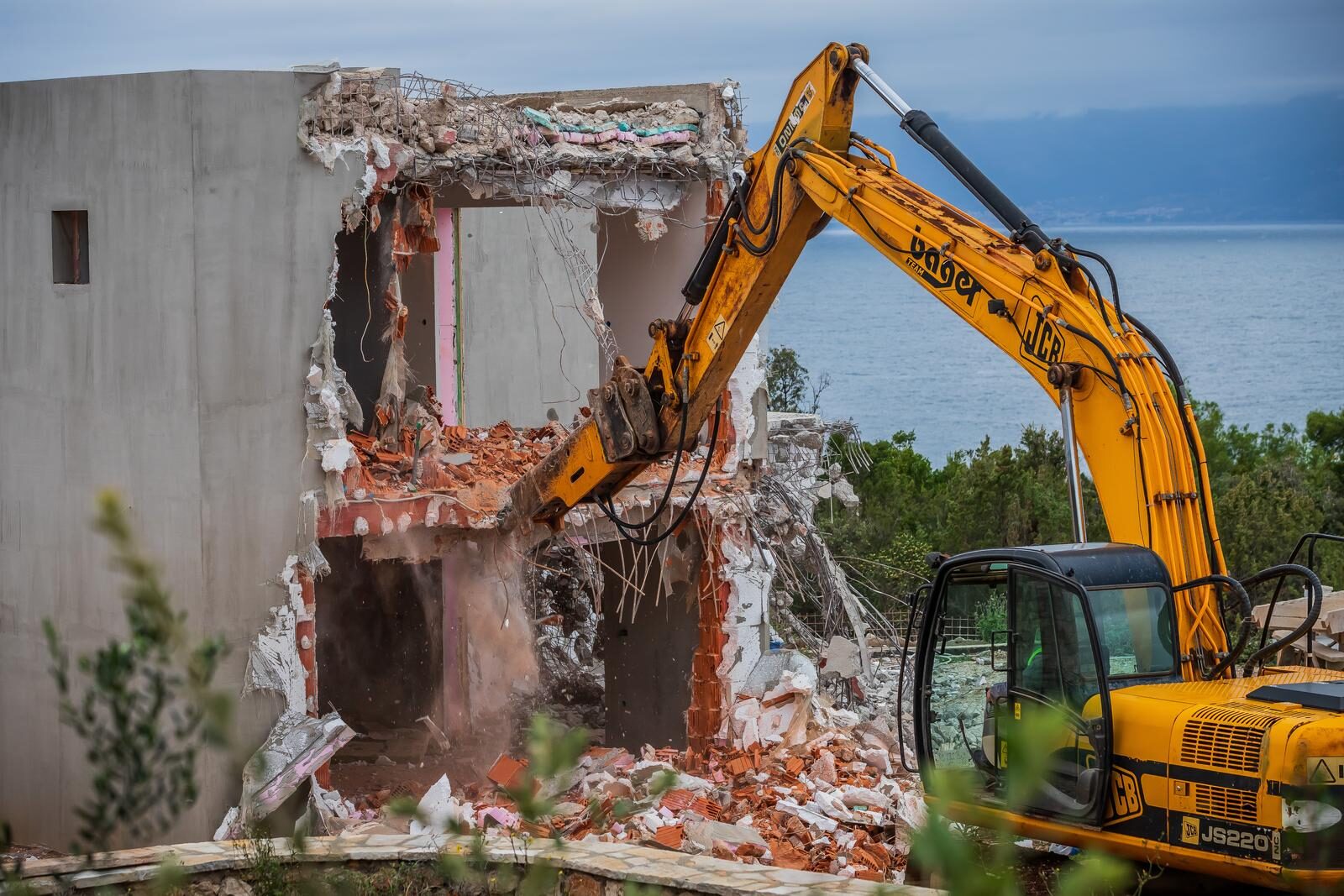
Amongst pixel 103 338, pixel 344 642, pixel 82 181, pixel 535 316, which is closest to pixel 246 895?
pixel 103 338

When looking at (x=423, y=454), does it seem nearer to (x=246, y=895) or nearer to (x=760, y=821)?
(x=760, y=821)

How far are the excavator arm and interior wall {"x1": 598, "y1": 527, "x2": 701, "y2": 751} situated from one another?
12.1ft

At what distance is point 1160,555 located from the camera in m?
6.98

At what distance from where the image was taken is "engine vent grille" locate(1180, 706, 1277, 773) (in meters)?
6.14

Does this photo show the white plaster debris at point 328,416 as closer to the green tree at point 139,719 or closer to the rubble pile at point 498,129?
the rubble pile at point 498,129

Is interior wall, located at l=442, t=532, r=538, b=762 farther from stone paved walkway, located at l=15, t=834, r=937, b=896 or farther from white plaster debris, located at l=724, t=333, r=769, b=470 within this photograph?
stone paved walkway, located at l=15, t=834, r=937, b=896

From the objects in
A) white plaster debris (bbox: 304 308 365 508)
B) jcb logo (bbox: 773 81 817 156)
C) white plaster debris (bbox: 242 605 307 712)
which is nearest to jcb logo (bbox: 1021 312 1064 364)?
jcb logo (bbox: 773 81 817 156)

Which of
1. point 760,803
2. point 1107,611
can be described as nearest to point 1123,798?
point 1107,611

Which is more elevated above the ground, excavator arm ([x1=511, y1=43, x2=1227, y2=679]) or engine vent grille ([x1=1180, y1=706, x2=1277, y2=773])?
excavator arm ([x1=511, y1=43, x2=1227, y2=679])

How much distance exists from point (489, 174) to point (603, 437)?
2922 mm

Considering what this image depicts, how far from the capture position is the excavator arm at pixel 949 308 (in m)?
6.96

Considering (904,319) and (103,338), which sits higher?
(904,319)

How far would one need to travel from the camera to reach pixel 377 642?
54.5ft

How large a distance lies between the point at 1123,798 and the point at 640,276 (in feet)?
31.3
